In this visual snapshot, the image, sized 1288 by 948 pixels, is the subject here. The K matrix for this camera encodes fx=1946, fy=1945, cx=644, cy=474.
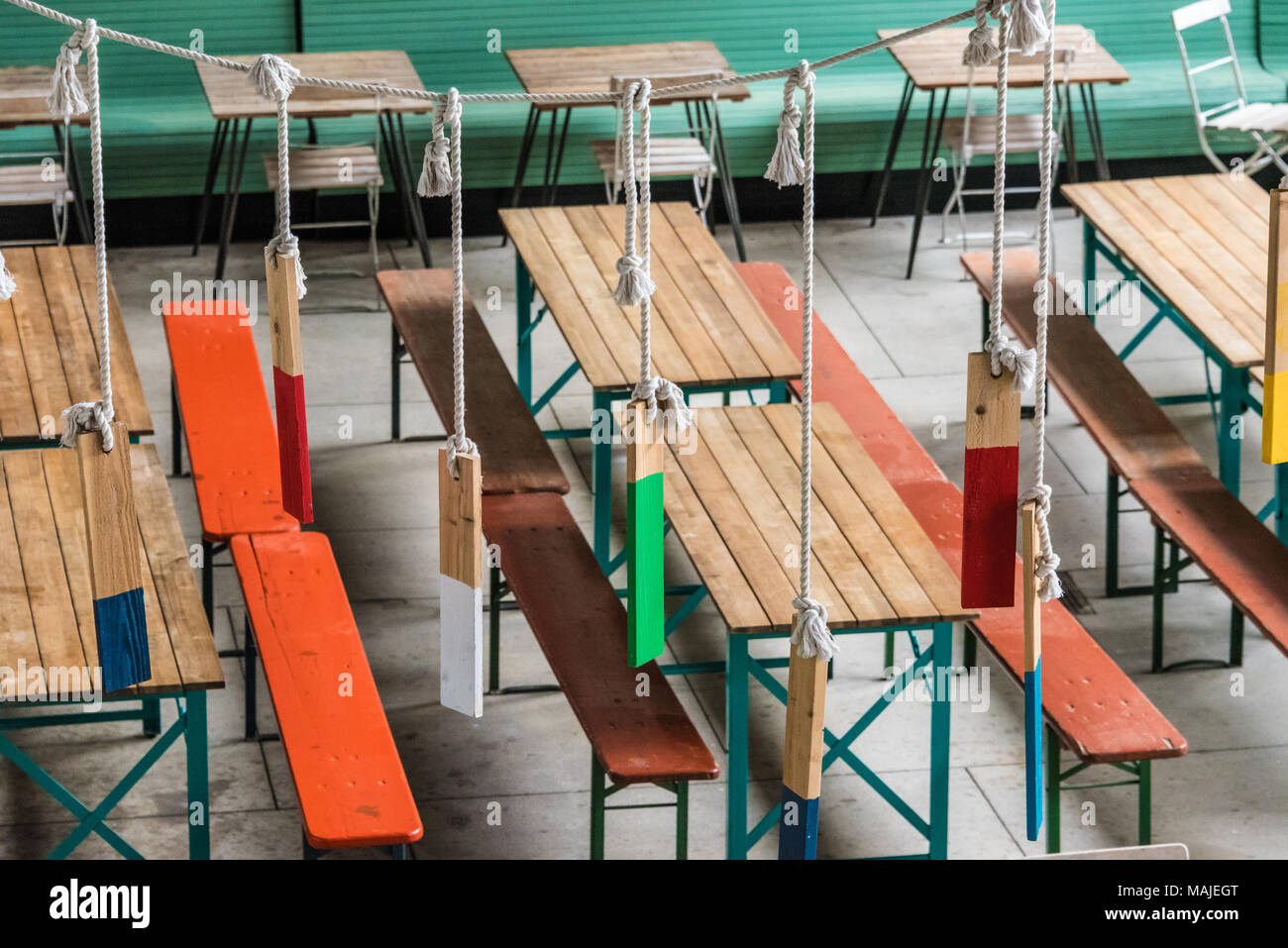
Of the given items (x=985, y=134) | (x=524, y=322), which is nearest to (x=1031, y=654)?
(x=524, y=322)

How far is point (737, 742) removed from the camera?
4.32 metres

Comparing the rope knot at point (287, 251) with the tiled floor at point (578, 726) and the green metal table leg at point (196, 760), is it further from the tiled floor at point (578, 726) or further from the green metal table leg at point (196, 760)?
the tiled floor at point (578, 726)

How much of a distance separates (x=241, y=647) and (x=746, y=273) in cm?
216

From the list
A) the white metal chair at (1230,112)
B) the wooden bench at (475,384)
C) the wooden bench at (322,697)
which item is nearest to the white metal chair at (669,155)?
the wooden bench at (475,384)

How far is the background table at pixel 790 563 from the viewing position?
4230mm

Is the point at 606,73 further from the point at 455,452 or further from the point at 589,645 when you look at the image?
the point at 455,452

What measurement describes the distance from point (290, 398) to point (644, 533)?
21.4 inches

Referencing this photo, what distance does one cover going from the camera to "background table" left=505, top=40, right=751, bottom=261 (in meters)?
7.82

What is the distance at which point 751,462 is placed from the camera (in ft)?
15.9

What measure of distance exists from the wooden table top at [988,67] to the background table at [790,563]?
3.26 meters

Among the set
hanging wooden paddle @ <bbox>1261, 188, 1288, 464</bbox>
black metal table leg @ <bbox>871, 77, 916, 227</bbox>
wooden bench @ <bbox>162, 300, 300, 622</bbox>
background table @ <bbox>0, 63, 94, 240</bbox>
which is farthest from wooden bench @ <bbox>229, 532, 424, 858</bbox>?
black metal table leg @ <bbox>871, 77, 916, 227</bbox>
